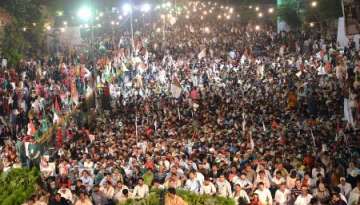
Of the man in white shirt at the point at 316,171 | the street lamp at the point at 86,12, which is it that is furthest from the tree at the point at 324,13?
the man in white shirt at the point at 316,171

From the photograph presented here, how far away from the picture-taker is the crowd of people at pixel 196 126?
1312 cm

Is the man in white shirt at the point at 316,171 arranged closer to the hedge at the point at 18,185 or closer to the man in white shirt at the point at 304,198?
the man in white shirt at the point at 304,198

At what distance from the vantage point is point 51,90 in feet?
79.8

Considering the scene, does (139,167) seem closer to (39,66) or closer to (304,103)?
(304,103)

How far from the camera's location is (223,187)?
1270cm

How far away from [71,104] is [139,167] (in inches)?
368

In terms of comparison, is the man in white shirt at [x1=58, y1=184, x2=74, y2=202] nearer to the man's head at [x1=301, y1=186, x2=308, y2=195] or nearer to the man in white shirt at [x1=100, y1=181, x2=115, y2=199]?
the man in white shirt at [x1=100, y1=181, x2=115, y2=199]

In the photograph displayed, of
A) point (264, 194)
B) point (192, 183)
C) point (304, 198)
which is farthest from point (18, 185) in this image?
point (304, 198)

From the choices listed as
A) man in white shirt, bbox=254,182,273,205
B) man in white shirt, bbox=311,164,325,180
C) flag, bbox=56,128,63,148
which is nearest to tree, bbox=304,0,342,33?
flag, bbox=56,128,63,148

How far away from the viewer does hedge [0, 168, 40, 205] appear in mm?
13531

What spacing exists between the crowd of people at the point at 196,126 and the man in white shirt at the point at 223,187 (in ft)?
0.08

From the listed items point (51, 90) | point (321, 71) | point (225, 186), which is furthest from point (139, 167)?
point (321, 71)

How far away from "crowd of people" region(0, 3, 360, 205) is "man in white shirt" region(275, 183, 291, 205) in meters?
0.02

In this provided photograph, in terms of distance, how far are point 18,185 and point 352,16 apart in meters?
10.7
